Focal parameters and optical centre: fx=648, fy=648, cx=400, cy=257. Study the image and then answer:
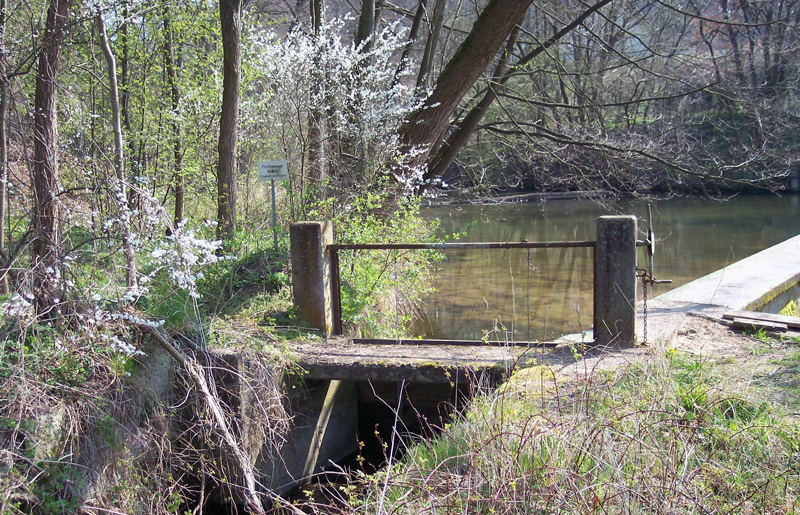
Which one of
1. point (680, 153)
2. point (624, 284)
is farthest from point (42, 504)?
point (680, 153)

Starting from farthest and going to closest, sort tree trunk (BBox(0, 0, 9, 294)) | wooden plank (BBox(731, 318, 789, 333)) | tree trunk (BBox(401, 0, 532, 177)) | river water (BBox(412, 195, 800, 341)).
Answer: river water (BBox(412, 195, 800, 341)) → tree trunk (BBox(401, 0, 532, 177)) → wooden plank (BBox(731, 318, 789, 333)) → tree trunk (BBox(0, 0, 9, 294))

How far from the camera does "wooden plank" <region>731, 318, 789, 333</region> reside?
6.16 m

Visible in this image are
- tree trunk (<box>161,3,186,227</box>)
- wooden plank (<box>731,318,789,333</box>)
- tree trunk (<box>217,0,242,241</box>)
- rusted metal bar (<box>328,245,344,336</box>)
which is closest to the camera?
wooden plank (<box>731,318,789,333</box>)

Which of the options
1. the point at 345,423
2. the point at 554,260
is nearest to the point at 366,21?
the point at 345,423

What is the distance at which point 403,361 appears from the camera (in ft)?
19.7

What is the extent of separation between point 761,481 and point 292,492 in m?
4.48

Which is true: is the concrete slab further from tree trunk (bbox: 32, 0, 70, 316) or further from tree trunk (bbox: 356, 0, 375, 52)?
tree trunk (bbox: 32, 0, 70, 316)

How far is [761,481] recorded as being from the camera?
3.38 meters

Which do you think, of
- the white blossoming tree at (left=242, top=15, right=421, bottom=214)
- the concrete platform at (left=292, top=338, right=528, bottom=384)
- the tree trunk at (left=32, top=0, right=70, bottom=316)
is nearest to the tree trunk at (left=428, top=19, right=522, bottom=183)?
the white blossoming tree at (left=242, top=15, right=421, bottom=214)

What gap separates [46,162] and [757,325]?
6799mm

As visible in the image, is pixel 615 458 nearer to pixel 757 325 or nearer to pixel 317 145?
pixel 757 325

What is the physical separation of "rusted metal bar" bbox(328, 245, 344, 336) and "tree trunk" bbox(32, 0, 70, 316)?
262cm

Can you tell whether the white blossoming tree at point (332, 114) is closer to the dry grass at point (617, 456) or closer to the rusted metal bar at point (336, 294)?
the rusted metal bar at point (336, 294)

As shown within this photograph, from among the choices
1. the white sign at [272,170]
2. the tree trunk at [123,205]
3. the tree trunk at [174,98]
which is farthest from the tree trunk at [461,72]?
the tree trunk at [123,205]
